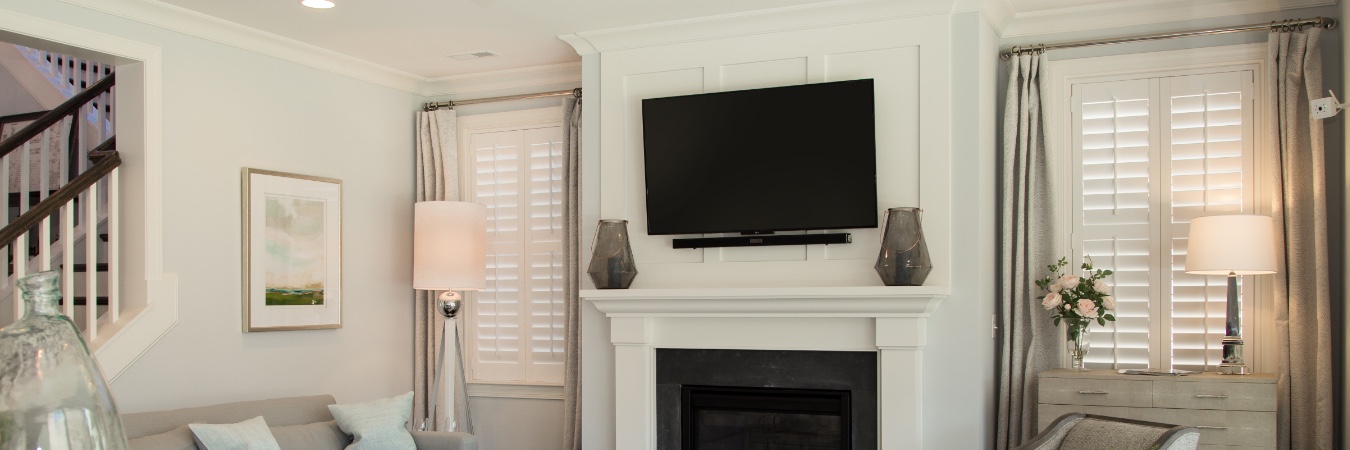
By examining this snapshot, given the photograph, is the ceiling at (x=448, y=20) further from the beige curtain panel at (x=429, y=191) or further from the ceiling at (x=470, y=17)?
the beige curtain panel at (x=429, y=191)

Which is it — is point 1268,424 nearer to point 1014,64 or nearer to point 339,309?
point 1014,64

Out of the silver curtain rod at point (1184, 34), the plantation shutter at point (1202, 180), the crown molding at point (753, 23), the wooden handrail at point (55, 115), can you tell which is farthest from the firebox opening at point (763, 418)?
the wooden handrail at point (55, 115)

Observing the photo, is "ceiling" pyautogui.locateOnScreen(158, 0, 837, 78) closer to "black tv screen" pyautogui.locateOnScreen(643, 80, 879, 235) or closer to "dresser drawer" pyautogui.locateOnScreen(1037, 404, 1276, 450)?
"black tv screen" pyautogui.locateOnScreen(643, 80, 879, 235)

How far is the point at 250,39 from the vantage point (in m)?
4.99

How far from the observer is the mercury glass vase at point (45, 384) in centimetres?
71

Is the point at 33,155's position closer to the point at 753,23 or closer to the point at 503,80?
the point at 503,80

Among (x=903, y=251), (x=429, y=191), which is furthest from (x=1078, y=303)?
(x=429, y=191)

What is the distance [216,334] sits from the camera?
478 cm

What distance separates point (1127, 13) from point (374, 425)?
3.84 metres

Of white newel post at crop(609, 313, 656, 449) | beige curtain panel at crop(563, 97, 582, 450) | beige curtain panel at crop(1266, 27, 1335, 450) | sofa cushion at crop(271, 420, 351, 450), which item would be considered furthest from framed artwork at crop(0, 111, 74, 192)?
beige curtain panel at crop(1266, 27, 1335, 450)

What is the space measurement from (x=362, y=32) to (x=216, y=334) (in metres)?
1.60

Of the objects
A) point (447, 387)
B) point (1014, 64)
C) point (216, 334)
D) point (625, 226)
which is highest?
point (1014, 64)

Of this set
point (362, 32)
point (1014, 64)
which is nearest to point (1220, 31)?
point (1014, 64)

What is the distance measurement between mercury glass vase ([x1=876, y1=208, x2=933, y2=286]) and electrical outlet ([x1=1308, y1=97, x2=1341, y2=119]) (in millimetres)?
1612
